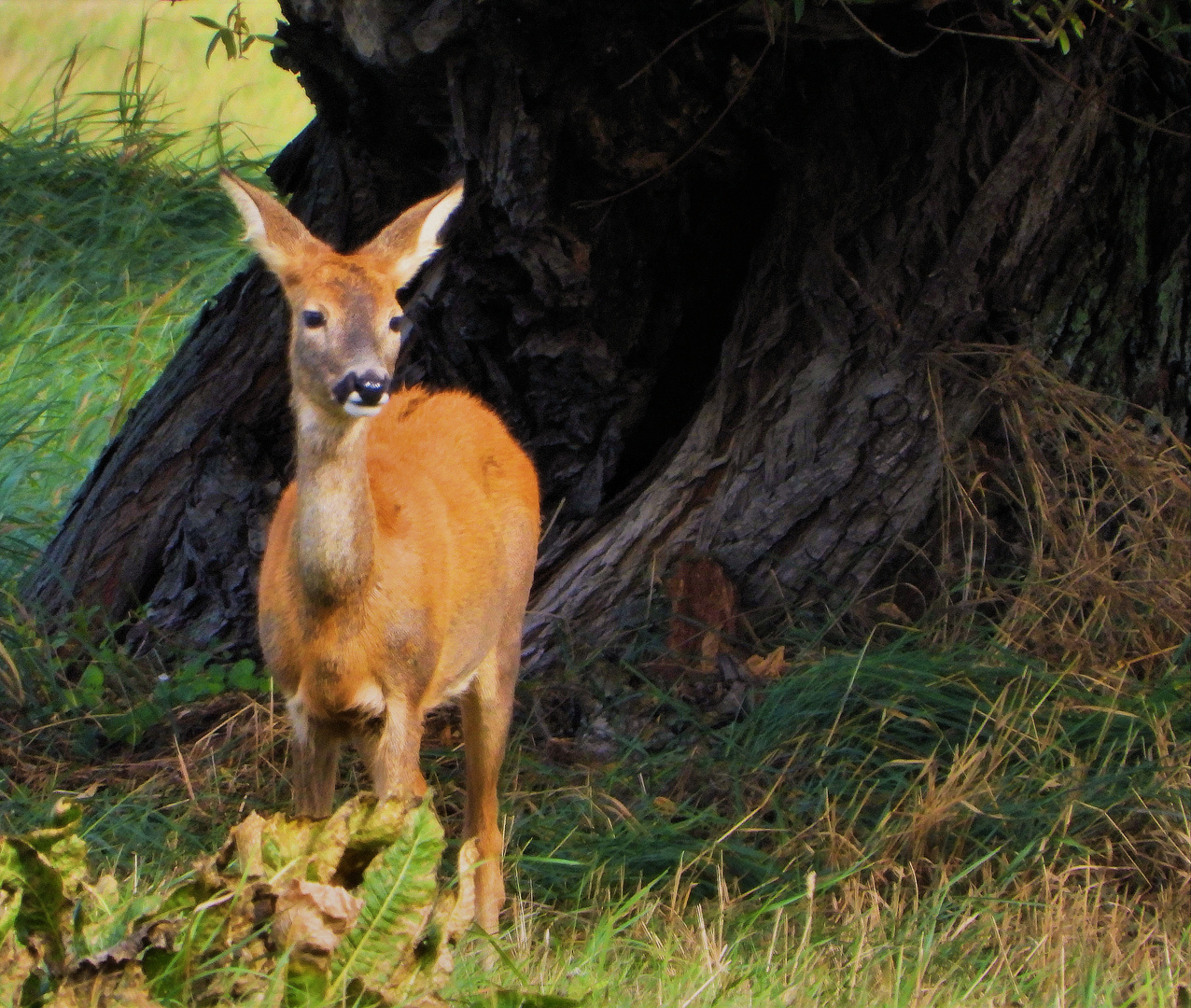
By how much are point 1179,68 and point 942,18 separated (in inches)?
27.9

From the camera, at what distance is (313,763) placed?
394 cm

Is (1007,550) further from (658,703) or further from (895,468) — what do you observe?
(658,703)

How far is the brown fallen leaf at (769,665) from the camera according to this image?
475 centimetres

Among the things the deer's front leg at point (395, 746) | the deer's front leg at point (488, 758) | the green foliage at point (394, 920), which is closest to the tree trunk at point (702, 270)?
the deer's front leg at point (488, 758)

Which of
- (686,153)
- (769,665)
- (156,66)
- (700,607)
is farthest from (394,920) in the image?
(156,66)

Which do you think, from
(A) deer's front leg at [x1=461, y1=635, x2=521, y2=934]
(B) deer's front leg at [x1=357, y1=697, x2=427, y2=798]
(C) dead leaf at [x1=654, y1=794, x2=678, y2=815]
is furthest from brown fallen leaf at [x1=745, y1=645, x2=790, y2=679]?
(B) deer's front leg at [x1=357, y1=697, x2=427, y2=798]

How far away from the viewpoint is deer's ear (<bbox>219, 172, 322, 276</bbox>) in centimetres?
399

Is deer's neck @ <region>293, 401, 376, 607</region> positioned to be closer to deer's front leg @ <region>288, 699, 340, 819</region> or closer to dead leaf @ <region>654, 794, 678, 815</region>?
deer's front leg @ <region>288, 699, 340, 819</region>

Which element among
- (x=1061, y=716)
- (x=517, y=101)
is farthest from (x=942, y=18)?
(x=1061, y=716)

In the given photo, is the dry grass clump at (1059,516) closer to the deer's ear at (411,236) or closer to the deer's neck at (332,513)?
the deer's ear at (411,236)

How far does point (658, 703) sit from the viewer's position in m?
4.75

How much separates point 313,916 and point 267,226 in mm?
1803

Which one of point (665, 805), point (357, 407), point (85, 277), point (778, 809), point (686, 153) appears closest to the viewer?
point (357, 407)

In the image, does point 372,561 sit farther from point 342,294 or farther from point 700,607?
point 700,607
